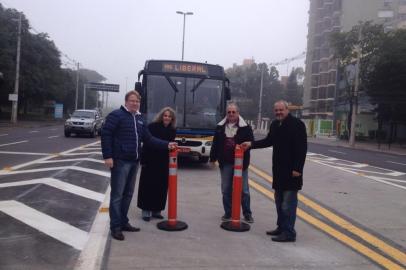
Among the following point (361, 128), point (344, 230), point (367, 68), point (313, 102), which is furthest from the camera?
point (313, 102)

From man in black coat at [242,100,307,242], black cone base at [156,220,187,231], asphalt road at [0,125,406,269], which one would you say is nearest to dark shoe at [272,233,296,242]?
man in black coat at [242,100,307,242]

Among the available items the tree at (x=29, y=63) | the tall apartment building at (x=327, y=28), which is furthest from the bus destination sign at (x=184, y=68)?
the tall apartment building at (x=327, y=28)

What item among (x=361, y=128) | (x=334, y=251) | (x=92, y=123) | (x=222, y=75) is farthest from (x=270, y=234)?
(x=361, y=128)

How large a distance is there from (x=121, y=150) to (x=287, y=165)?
2.17 m

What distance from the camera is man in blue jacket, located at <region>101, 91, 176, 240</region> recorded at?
5789 millimetres

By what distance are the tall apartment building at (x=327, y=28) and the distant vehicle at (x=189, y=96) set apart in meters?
53.9

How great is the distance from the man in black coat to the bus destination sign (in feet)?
23.4

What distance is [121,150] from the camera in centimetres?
586

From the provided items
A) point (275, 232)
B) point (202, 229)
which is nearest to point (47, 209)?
point (202, 229)

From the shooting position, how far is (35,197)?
7.79 m

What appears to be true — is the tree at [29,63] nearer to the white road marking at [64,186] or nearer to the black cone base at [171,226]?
the white road marking at [64,186]

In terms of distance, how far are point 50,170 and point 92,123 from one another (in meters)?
16.4

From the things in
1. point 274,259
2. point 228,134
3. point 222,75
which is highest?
point 222,75

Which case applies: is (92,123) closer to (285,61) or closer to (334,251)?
(334,251)
